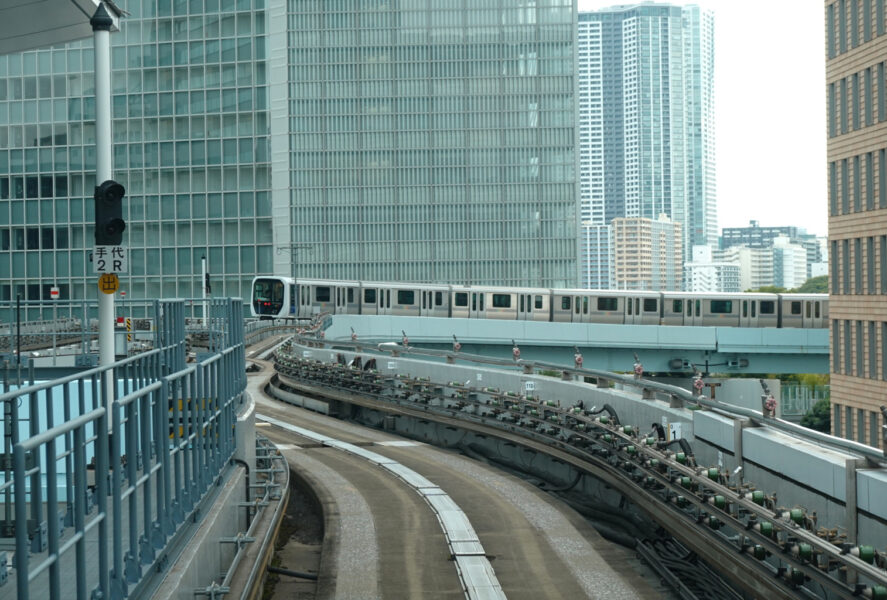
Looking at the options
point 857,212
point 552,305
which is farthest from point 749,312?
point 857,212

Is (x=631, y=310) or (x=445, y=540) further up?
(x=631, y=310)

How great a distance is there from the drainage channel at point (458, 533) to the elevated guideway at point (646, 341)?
37.2 meters

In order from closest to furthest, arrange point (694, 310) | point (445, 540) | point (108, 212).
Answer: point (108, 212) < point (445, 540) < point (694, 310)

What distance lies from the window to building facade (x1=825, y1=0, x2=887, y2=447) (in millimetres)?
22726

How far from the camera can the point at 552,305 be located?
2539 inches

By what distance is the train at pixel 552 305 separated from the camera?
6269 cm

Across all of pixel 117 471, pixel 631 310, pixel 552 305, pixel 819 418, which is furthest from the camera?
pixel 819 418

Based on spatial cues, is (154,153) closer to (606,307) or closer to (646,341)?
(606,307)

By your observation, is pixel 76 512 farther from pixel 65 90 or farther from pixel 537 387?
pixel 65 90

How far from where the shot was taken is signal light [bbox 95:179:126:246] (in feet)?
40.3

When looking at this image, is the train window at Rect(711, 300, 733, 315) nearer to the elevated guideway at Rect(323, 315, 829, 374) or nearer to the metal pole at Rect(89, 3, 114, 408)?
the elevated guideway at Rect(323, 315, 829, 374)

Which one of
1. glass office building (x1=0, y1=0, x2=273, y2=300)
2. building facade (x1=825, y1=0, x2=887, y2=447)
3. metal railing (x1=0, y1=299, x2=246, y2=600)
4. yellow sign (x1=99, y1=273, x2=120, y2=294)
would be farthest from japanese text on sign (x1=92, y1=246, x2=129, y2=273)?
glass office building (x1=0, y1=0, x2=273, y2=300)

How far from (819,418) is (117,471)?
81382mm

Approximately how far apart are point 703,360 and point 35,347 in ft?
145
